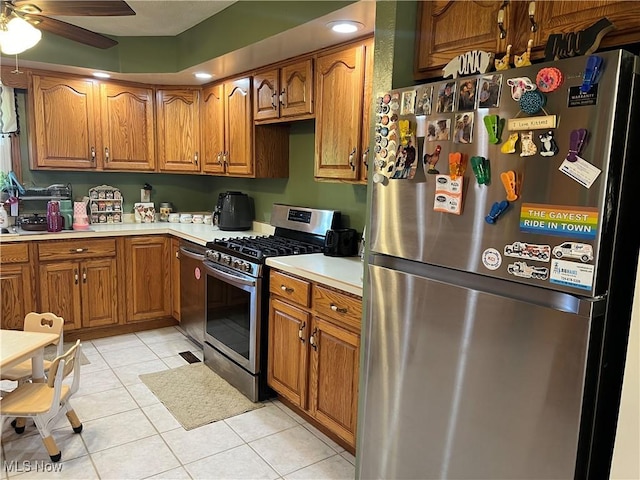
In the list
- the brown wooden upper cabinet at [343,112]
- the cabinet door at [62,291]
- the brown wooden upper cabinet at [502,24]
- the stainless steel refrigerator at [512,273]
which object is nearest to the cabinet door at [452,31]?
the brown wooden upper cabinet at [502,24]

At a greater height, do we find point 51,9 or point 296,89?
point 51,9

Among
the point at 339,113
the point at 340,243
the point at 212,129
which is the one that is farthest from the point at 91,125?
the point at 340,243

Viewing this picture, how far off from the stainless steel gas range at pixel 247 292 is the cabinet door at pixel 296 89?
2.29 ft

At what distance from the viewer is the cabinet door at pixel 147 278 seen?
13.0ft

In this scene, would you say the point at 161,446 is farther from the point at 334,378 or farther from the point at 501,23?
the point at 501,23

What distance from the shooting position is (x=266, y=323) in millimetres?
2811

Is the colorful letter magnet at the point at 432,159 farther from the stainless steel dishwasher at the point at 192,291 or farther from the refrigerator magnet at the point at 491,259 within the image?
the stainless steel dishwasher at the point at 192,291

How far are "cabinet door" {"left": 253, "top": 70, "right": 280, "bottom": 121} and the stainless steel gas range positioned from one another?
70 centimetres

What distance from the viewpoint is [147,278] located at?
4.03 meters

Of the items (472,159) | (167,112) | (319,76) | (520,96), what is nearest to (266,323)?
(319,76)

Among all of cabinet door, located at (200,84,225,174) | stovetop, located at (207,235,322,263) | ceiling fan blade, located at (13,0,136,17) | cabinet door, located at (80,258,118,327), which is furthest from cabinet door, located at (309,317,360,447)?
cabinet door, located at (80,258,118,327)

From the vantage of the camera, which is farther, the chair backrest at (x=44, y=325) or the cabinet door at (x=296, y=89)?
the cabinet door at (x=296, y=89)

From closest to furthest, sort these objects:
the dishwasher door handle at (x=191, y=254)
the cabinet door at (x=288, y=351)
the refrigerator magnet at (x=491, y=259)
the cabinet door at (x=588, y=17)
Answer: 1. the cabinet door at (x=588, y=17)
2. the refrigerator magnet at (x=491, y=259)
3. the cabinet door at (x=288, y=351)
4. the dishwasher door handle at (x=191, y=254)

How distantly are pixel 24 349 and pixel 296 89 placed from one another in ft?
6.87
